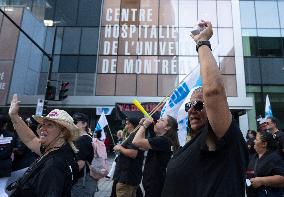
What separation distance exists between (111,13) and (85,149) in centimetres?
1935

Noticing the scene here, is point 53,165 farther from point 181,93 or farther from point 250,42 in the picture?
point 250,42

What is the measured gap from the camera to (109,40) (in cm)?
2228

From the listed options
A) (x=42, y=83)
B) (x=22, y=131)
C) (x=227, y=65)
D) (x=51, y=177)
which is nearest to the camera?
(x=51, y=177)

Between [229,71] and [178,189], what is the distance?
20224 mm

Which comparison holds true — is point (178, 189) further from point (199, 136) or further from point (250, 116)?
point (250, 116)

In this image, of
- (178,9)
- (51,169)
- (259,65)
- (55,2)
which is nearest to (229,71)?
(259,65)

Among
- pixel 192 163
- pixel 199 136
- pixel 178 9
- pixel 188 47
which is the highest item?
pixel 178 9

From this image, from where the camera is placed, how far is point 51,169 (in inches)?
108

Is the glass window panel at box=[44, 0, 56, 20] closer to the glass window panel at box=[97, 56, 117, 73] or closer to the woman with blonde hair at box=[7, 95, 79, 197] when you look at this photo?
the glass window panel at box=[97, 56, 117, 73]

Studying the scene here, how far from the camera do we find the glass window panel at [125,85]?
2116 cm

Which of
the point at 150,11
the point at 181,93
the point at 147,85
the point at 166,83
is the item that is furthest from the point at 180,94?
the point at 150,11

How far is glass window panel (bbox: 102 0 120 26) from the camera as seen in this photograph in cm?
2264

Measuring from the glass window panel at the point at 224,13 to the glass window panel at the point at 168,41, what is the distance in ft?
10.9

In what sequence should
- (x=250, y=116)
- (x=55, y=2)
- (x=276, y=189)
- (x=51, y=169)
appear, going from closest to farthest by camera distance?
(x=51, y=169) < (x=276, y=189) < (x=250, y=116) < (x=55, y=2)
